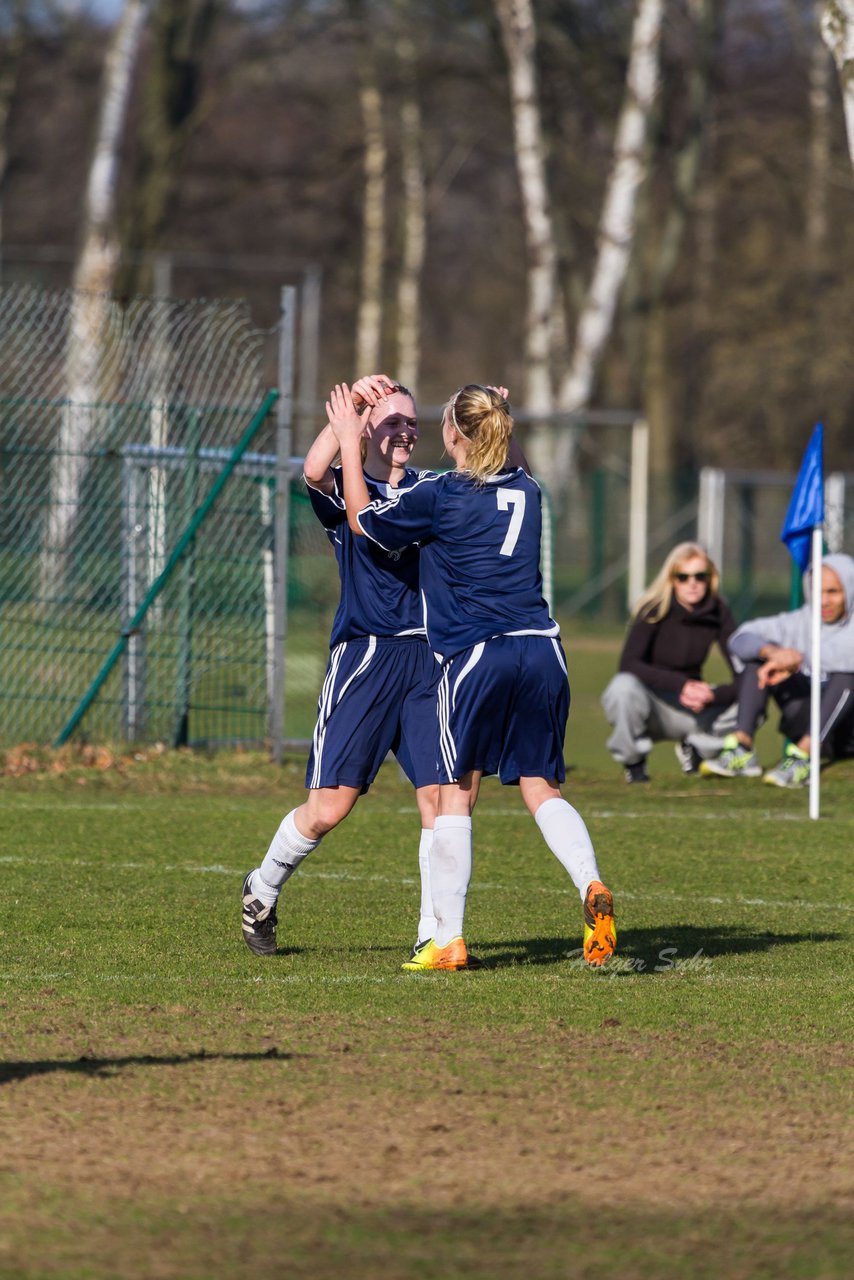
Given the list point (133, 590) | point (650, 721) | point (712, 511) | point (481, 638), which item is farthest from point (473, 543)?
point (712, 511)

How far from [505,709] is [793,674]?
6229 mm

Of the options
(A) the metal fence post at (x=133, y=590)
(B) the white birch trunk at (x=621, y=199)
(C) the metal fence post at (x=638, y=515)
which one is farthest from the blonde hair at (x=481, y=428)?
(C) the metal fence post at (x=638, y=515)

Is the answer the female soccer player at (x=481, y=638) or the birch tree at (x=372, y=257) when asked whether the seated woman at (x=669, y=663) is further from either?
the birch tree at (x=372, y=257)

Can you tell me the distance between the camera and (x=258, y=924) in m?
6.61

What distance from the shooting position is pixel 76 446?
12711 mm

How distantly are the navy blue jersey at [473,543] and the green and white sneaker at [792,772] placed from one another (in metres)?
5.78

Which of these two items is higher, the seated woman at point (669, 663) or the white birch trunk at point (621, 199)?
the white birch trunk at point (621, 199)

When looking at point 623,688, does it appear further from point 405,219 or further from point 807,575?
point 405,219

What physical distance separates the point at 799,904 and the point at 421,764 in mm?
2159

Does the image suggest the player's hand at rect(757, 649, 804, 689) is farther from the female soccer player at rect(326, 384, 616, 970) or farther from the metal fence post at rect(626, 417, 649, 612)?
the metal fence post at rect(626, 417, 649, 612)

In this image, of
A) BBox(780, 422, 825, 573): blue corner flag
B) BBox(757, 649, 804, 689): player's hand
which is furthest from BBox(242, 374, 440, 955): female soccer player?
BBox(757, 649, 804, 689): player's hand

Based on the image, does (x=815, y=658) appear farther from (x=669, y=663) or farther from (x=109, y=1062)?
(x=109, y=1062)

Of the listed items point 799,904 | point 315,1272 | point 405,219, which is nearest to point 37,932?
point 799,904

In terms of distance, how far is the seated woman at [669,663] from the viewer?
11.8 m
